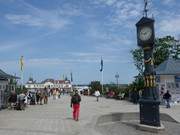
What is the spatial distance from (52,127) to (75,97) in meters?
3.97

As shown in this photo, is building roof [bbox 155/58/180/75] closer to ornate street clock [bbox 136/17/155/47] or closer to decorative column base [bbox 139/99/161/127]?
ornate street clock [bbox 136/17/155/47]

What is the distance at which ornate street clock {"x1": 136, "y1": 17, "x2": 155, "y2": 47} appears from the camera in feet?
63.7

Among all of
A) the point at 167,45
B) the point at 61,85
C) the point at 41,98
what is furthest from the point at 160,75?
the point at 61,85

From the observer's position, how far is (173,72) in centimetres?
4091

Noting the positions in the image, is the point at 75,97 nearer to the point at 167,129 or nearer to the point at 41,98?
the point at 167,129

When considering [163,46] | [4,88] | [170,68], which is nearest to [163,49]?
[163,46]

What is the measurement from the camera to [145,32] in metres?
19.7

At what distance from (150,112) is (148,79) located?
1.45m

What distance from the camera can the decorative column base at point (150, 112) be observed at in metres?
18.4

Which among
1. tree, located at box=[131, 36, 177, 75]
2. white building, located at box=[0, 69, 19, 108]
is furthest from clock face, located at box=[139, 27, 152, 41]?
tree, located at box=[131, 36, 177, 75]

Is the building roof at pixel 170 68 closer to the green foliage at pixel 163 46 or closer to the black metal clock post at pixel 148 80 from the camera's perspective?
the black metal clock post at pixel 148 80

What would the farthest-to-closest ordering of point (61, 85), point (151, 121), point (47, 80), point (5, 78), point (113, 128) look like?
point (47, 80)
point (61, 85)
point (5, 78)
point (113, 128)
point (151, 121)

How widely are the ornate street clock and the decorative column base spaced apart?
2582 mm

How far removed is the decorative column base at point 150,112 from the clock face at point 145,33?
2.79 metres
